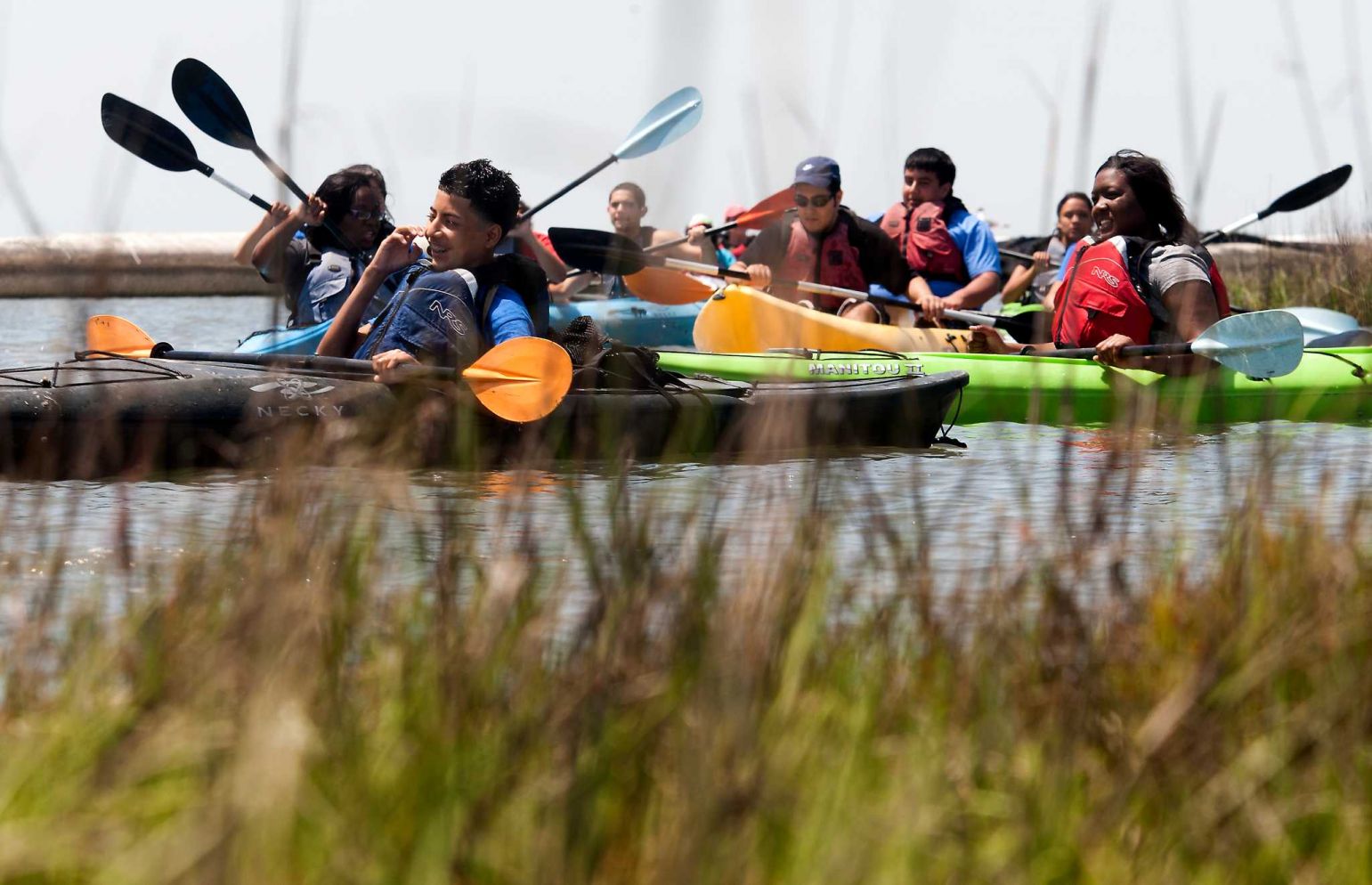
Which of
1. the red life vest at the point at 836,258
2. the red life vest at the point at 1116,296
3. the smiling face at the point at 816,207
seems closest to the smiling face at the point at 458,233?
the red life vest at the point at 1116,296

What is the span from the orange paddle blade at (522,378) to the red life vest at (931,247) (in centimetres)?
533

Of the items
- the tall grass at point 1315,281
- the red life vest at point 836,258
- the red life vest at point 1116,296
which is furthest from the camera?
the tall grass at point 1315,281

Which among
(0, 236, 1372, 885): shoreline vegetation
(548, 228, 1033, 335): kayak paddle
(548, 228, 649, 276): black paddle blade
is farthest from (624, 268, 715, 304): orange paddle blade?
(0, 236, 1372, 885): shoreline vegetation

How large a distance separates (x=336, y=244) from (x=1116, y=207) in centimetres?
319

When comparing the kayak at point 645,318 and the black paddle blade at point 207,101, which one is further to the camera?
the kayak at point 645,318

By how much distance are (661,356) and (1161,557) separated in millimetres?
5040

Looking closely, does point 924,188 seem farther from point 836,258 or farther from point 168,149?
point 168,149

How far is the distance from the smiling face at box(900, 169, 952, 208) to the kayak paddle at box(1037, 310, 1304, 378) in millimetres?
3418

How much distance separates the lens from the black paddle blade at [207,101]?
715cm

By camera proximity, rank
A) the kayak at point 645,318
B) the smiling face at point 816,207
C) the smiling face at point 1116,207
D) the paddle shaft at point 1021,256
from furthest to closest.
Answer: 1. the paddle shaft at point 1021,256
2. the kayak at point 645,318
3. the smiling face at point 816,207
4. the smiling face at point 1116,207

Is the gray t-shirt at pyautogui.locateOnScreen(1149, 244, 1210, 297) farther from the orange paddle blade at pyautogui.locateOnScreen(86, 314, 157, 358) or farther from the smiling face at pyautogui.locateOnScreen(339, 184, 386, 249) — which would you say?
the orange paddle blade at pyautogui.locateOnScreen(86, 314, 157, 358)

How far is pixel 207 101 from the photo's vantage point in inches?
282

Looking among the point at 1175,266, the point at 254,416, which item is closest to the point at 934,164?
the point at 1175,266

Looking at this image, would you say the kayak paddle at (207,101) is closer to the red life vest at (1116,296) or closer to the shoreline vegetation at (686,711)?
the red life vest at (1116,296)
